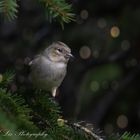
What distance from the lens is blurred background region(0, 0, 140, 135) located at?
256 inches

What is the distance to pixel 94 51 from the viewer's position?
22.0 ft

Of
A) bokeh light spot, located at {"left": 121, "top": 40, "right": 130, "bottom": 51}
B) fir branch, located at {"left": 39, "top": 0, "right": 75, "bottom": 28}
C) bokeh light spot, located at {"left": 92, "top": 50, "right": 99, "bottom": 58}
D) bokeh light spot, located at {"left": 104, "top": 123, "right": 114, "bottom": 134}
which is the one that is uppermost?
fir branch, located at {"left": 39, "top": 0, "right": 75, "bottom": 28}

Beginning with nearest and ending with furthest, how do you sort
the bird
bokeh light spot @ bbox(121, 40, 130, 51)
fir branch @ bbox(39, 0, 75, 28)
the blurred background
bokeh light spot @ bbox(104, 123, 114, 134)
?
fir branch @ bbox(39, 0, 75, 28), the bird, the blurred background, bokeh light spot @ bbox(121, 40, 130, 51), bokeh light spot @ bbox(104, 123, 114, 134)

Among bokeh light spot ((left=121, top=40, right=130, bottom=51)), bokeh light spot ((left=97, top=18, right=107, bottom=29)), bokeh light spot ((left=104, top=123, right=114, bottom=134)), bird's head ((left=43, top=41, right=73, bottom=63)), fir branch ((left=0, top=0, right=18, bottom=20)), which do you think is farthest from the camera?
bokeh light spot ((left=104, top=123, right=114, bottom=134))

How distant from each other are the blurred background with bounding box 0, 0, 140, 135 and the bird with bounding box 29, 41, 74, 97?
1.01 m

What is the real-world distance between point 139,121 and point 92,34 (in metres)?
1.20

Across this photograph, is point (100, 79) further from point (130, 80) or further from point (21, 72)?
point (21, 72)

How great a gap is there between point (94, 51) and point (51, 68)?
154cm

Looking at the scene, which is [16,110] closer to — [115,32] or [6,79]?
[6,79]

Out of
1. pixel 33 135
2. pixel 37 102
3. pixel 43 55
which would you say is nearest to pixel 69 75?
pixel 43 55

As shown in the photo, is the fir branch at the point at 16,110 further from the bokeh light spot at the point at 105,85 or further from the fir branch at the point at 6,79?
the bokeh light spot at the point at 105,85

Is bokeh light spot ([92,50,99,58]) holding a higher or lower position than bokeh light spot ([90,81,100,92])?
higher

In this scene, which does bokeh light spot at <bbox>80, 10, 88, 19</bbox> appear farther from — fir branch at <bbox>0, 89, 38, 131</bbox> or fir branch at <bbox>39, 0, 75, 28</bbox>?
fir branch at <bbox>0, 89, 38, 131</bbox>

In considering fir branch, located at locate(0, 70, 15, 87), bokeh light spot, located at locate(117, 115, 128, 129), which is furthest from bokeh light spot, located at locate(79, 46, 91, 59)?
fir branch, located at locate(0, 70, 15, 87)
